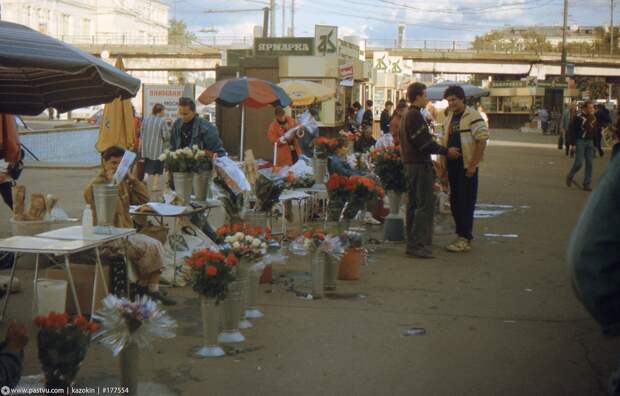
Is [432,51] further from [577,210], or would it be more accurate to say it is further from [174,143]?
[174,143]

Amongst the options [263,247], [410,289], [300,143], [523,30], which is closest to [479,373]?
[263,247]

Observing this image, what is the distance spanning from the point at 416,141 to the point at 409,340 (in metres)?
4.23

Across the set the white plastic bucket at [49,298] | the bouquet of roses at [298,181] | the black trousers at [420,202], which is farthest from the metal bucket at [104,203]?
the black trousers at [420,202]

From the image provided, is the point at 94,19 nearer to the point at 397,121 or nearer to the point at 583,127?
the point at 583,127

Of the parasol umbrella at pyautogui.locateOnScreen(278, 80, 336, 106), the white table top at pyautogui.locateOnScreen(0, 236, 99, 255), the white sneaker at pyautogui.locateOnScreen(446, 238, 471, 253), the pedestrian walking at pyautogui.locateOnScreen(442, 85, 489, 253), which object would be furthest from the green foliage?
the parasol umbrella at pyautogui.locateOnScreen(278, 80, 336, 106)

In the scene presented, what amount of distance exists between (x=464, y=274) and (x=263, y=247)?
11.5 feet

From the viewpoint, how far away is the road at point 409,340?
580 cm

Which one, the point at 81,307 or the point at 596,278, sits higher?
the point at 596,278

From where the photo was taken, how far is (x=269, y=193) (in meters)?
9.59

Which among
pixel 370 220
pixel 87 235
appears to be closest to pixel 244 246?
pixel 87 235

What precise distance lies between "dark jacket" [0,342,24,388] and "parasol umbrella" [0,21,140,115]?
2564 mm

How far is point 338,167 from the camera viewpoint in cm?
1272

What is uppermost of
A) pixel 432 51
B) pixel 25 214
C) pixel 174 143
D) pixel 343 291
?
pixel 432 51

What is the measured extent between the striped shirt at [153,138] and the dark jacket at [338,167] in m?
6.06
